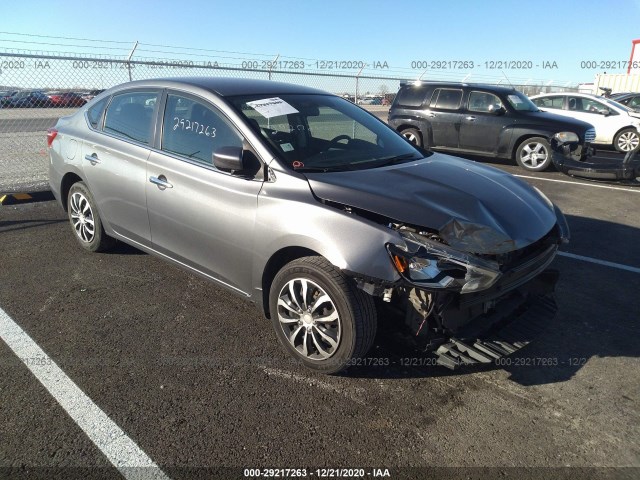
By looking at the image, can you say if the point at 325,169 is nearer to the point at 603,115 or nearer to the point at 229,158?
the point at 229,158

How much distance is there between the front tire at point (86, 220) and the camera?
458 centimetres

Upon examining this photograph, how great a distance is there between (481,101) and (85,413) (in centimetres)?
1009

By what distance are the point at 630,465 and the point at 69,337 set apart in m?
3.43

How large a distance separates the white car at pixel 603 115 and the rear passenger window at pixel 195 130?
37.8 feet

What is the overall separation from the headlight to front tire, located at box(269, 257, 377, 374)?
8.44 m

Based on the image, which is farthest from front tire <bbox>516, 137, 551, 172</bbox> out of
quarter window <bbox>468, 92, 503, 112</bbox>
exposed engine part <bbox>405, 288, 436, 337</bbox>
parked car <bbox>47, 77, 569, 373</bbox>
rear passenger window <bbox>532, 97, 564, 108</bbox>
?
exposed engine part <bbox>405, 288, 436, 337</bbox>

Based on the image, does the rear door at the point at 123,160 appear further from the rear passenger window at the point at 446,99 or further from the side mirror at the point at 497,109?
the side mirror at the point at 497,109

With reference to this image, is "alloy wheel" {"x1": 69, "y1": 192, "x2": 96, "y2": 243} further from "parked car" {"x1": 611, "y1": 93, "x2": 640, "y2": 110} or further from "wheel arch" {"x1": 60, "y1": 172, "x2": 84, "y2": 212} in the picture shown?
"parked car" {"x1": 611, "y1": 93, "x2": 640, "y2": 110}

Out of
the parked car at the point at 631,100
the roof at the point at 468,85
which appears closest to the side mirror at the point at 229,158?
the roof at the point at 468,85

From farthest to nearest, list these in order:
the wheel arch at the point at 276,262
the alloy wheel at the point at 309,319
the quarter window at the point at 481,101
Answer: the quarter window at the point at 481,101 → the wheel arch at the point at 276,262 → the alloy wheel at the point at 309,319

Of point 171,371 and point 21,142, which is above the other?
point 21,142

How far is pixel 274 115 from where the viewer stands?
11.5 ft

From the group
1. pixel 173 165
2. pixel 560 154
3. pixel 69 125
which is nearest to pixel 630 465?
pixel 173 165

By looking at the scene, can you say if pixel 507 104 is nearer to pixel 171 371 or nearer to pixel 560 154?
pixel 560 154
